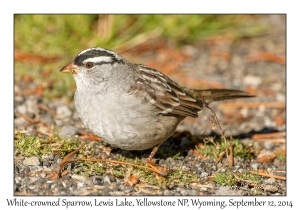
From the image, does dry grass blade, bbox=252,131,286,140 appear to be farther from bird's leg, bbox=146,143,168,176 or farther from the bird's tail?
bird's leg, bbox=146,143,168,176

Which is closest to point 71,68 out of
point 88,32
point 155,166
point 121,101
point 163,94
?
point 121,101

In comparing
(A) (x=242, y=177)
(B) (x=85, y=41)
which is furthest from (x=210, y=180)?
(B) (x=85, y=41)

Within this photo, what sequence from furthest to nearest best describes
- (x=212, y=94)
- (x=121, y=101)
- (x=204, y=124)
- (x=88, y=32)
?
(x=88, y=32), (x=204, y=124), (x=212, y=94), (x=121, y=101)

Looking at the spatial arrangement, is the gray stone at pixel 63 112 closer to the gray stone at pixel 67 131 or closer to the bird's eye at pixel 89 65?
the gray stone at pixel 67 131

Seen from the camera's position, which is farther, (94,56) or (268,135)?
(268,135)

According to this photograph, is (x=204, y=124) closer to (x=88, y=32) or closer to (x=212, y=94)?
(x=212, y=94)

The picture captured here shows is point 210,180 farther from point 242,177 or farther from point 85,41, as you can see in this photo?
point 85,41

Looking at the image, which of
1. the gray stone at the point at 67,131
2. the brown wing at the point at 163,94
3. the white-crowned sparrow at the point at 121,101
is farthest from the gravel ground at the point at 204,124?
the brown wing at the point at 163,94
